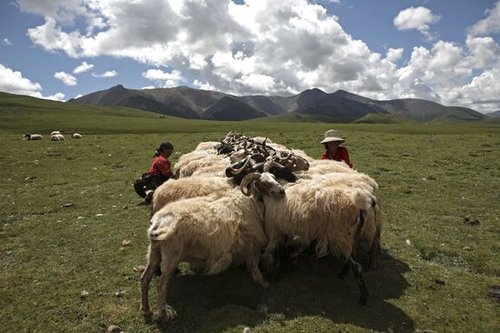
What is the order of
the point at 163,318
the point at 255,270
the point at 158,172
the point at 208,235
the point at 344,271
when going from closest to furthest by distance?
the point at 163,318 → the point at 208,235 → the point at 255,270 → the point at 344,271 → the point at 158,172

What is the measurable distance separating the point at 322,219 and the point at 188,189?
337 cm

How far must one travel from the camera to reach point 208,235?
748 centimetres

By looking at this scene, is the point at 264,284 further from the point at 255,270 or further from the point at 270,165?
the point at 270,165

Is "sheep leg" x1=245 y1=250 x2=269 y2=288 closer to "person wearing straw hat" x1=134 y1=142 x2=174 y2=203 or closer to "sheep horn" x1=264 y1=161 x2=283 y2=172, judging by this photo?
"sheep horn" x1=264 y1=161 x2=283 y2=172

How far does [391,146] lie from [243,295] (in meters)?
27.0

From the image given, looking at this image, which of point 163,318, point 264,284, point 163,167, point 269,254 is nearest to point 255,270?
point 264,284

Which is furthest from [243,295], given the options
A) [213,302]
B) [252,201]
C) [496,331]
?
[496,331]

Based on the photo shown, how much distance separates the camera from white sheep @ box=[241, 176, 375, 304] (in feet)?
25.0

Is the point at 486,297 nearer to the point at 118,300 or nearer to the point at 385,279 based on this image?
the point at 385,279

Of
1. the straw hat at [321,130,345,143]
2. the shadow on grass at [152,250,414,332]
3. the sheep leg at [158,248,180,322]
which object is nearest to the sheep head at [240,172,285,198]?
the shadow on grass at [152,250,414,332]

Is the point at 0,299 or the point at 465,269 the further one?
the point at 465,269

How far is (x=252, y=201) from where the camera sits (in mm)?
8773

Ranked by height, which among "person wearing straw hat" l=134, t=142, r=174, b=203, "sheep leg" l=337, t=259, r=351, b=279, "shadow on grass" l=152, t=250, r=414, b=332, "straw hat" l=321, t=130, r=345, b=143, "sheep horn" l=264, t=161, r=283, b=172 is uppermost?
"straw hat" l=321, t=130, r=345, b=143

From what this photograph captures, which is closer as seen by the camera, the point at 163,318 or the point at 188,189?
the point at 163,318
